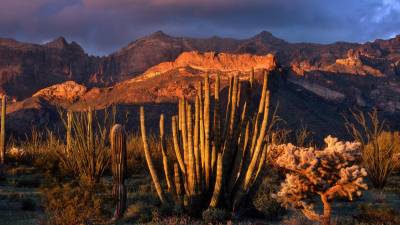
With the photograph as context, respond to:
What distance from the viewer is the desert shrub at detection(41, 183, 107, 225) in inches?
360

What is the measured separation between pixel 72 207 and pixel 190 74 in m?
64.9

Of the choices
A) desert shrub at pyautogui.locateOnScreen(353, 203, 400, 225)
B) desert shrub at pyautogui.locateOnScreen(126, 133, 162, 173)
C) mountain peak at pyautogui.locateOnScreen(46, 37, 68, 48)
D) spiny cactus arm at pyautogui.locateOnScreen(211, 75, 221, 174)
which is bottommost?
desert shrub at pyautogui.locateOnScreen(126, 133, 162, 173)

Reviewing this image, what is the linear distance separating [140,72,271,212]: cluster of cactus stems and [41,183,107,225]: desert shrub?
4.80 feet

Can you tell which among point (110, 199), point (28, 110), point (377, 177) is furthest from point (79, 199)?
point (28, 110)

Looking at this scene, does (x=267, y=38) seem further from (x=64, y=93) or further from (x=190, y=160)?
(x=190, y=160)

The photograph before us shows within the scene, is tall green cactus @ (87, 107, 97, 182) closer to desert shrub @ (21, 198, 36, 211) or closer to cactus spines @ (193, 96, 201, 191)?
desert shrub @ (21, 198, 36, 211)

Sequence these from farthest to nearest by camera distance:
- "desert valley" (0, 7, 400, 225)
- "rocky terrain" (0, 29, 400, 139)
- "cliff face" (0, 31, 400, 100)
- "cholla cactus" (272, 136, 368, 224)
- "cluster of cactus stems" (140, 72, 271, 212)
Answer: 1. "cliff face" (0, 31, 400, 100)
2. "rocky terrain" (0, 29, 400, 139)
3. "cluster of cactus stems" (140, 72, 271, 212)
4. "desert valley" (0, 7, 400, 225)
5. "cholla cactus" (272, 136, 368, 224)

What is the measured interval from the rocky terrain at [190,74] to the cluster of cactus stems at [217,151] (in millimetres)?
26137

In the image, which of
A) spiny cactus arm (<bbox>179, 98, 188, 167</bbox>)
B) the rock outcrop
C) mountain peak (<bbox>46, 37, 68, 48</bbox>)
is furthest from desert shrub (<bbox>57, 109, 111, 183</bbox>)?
mountain peak (<bbox>46, 37, 68, 48</bbox>)

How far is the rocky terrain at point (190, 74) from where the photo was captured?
67.4m

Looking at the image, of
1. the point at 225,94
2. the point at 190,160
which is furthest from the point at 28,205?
the point at 225,94

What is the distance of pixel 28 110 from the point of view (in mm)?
68750

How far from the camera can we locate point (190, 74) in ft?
243

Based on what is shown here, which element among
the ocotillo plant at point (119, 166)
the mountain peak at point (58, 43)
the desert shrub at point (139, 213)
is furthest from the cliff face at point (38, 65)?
the ocotillo plant at point (119, 166)
